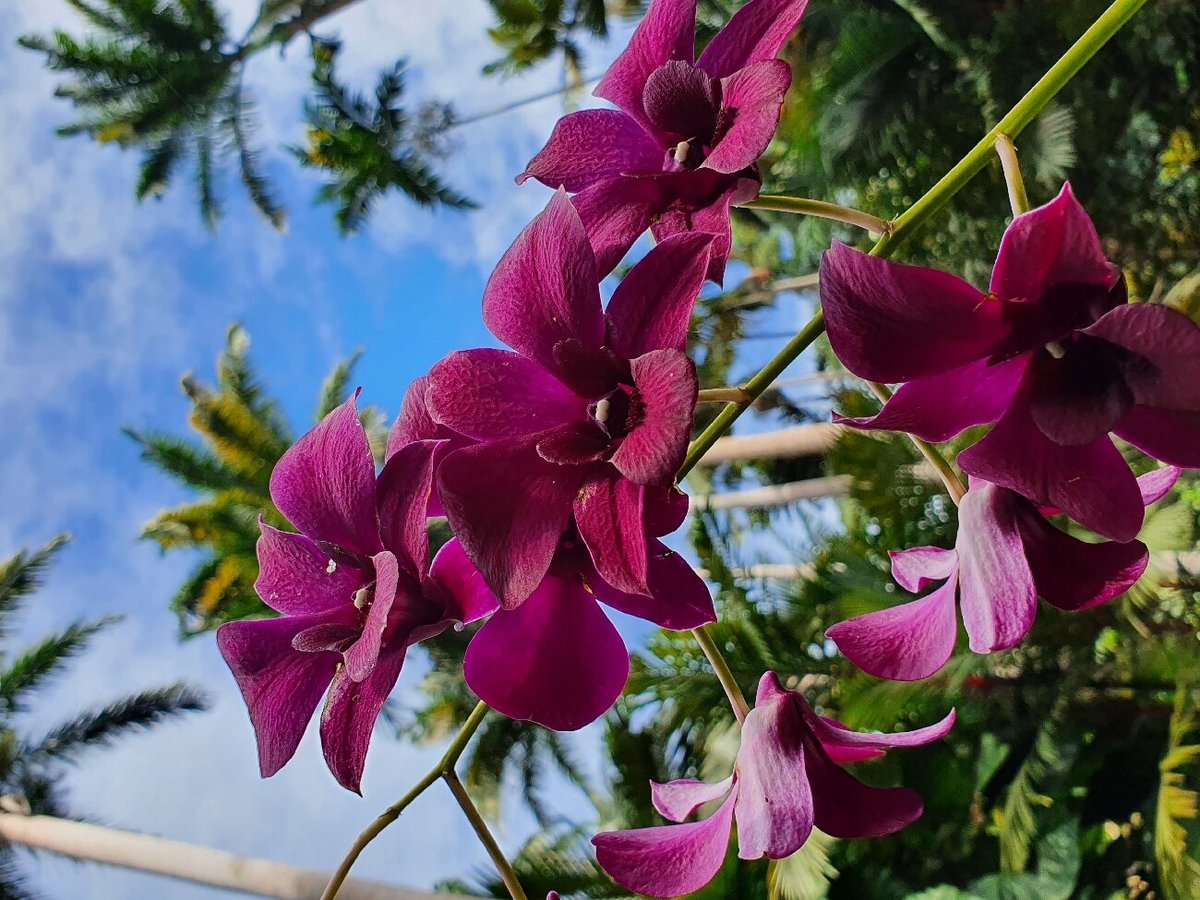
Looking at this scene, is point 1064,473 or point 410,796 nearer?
point 1064,473

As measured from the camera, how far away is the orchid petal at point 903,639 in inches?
29.4

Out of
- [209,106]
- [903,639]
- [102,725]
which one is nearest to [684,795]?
[903,639]

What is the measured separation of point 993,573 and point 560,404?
34 cm

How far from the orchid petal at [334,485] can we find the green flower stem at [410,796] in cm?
17

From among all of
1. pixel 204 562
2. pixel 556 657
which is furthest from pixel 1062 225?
pixel 204 562

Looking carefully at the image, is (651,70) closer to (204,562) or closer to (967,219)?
(967,219)

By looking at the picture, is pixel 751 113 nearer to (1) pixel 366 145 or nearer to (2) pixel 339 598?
(2) pixel 339 598

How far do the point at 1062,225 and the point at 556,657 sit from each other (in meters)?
0.44

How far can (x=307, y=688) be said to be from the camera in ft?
2.35

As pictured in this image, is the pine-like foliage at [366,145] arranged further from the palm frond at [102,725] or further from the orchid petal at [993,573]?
the orchid petal at [993,573]

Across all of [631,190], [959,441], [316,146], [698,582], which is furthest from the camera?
[316,146]

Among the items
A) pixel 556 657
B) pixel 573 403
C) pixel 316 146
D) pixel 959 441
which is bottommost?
pixel 556 657

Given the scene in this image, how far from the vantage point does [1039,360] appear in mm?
595

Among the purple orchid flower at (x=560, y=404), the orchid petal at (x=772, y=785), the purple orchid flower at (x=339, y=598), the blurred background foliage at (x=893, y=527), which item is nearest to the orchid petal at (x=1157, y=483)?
the orchid petal at (x=772, y=785)
